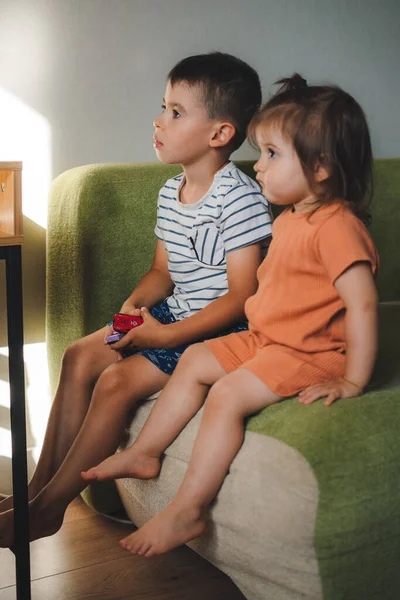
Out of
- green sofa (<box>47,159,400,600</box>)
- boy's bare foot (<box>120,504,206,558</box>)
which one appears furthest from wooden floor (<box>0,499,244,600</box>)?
boy's bare foot (<box>120,504,206,558</box>)

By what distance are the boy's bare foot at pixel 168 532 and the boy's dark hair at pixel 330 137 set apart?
0.55m

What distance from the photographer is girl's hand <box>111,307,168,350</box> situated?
4.89ft

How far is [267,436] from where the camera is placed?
1214 mm

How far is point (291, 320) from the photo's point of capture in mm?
1341

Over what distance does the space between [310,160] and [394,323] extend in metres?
0.63

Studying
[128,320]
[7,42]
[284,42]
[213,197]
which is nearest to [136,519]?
[128,320]

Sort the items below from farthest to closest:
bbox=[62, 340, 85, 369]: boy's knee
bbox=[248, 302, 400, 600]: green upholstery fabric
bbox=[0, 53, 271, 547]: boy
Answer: bbox=[62, 340, 85, 369]: boy's knee < bbox=[0, 53, 271, 547]: boy < bbox=[248, 302, 400, 600]: green upholstery fabric

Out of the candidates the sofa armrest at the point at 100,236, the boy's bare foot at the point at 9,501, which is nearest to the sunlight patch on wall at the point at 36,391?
the sofa armrest at the point at 100,236

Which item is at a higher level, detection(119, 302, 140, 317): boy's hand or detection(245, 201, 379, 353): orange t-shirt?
detection(245, 201, 379, 353): orange t-shirt

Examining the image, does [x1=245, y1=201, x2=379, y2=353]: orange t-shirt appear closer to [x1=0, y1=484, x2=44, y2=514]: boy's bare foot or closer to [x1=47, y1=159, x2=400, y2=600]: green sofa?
[x1=47, y1=159, x2=400, y2=600]: green sofa

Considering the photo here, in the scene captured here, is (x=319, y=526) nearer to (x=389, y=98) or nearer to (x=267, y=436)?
(x=267, y=436)

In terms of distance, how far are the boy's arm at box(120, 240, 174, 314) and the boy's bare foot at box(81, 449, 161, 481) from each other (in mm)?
348

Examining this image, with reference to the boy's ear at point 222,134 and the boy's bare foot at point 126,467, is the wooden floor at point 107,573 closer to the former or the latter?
→ the boy's bare foot at point 126,467

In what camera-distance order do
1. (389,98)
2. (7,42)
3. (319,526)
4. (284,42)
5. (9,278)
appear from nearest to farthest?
(319,526)
(9,278)
(7,42)
(284,42)
(389,98)
